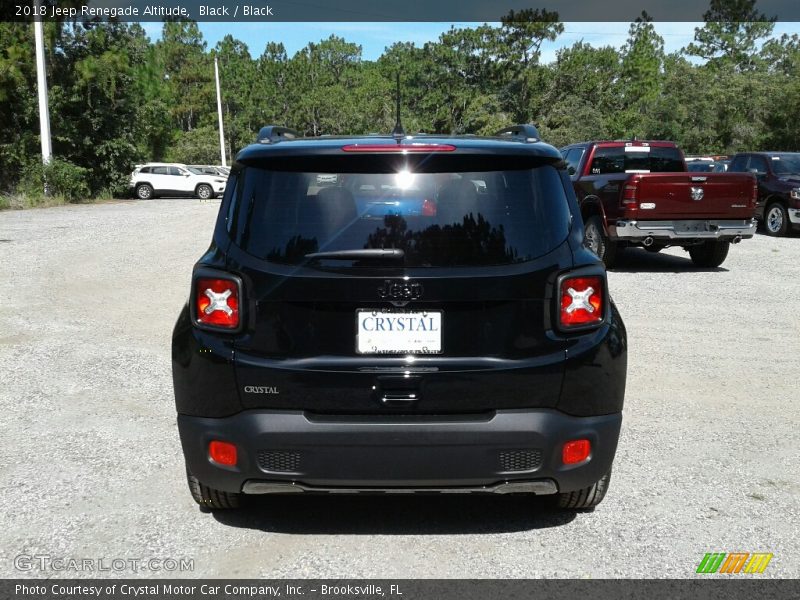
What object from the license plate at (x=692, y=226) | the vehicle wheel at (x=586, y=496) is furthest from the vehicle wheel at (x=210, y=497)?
the license plate at (x=692, y=226)

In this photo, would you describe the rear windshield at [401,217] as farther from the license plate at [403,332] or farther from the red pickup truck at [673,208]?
the red pickup truck at [673,208]

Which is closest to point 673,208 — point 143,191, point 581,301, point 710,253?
point 710,253

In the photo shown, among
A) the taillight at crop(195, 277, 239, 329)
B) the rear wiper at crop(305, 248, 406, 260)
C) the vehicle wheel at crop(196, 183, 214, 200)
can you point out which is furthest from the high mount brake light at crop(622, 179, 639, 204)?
the vehicle wheel at crop(196, 183, 214, 200)

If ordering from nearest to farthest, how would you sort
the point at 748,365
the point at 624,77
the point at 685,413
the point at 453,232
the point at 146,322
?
the point at 453,232
the point at 685,413
the point at 748,365
the point at 146,322
the point at 624,77

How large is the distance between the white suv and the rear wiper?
34.7 m

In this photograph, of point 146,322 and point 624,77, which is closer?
point 146,322

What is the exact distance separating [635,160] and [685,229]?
2274mm

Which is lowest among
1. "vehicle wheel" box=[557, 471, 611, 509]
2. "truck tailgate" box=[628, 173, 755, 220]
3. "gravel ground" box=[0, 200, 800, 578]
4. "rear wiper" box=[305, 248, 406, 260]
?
"gravel ground" box=[0, 200, 800, 578]

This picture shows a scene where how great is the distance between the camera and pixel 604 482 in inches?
150

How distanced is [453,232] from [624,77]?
95.5 metres

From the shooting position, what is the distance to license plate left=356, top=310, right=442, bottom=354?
3275 millimetres

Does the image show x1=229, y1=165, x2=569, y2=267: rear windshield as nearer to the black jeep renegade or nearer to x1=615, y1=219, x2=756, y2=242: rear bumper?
the black jeep renegade

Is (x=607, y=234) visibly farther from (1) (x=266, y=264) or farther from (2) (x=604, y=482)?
(1) (x=266, y=264)

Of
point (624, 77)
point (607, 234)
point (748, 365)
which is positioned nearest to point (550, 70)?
point (624, 77)
